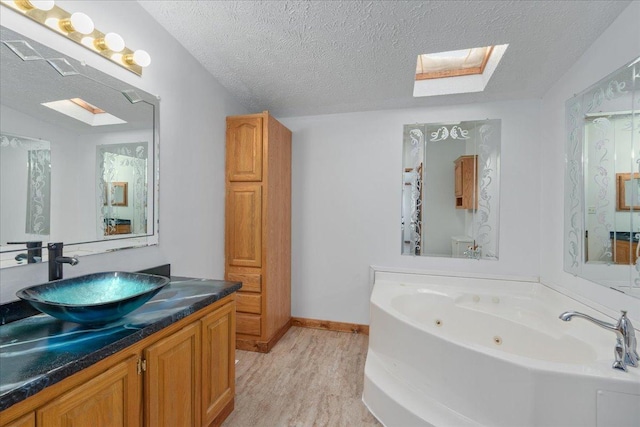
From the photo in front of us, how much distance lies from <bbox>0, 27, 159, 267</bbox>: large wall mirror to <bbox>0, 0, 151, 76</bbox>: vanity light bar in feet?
0.38

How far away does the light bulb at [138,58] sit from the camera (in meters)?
1.70

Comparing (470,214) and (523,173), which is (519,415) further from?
(523,173)

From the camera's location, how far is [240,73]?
2430mm

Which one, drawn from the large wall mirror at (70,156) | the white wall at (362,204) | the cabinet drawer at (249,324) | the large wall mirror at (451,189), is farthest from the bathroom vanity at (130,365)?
the large wall mirror at (451,189)

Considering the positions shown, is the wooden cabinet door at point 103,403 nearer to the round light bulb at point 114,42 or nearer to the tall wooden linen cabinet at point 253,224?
the tall wooden linen cabinet at point 253,224

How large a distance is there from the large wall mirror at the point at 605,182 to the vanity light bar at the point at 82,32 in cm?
293

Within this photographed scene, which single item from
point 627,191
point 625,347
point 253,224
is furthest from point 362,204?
point 625,347

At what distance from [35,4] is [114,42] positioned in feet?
1.09

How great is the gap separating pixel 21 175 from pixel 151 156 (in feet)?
2.29

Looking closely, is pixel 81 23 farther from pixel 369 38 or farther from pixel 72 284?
pixel 369 38

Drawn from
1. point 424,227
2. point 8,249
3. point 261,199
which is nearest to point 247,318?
point 261,199

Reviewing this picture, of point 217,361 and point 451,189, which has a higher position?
point 451,189

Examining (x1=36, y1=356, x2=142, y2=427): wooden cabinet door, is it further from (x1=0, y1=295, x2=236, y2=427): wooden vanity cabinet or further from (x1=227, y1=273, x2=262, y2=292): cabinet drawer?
(x1=227, y1=273, x2=262, y2=292): cabinet drawer

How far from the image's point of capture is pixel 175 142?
2096 mm
